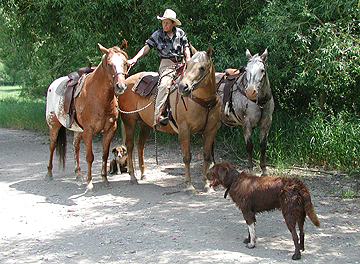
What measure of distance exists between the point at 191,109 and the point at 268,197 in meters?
2.58

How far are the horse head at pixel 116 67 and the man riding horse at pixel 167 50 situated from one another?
529 mm

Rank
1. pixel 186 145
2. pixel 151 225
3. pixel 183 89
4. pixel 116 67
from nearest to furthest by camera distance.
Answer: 1. pixel 151 225
2. pixel 183 89
3. pixel 116 67
4. pixel 186 145

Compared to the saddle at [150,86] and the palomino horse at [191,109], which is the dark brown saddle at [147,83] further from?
the palomino horse at [191,109]

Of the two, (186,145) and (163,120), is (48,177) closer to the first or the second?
(163,120)

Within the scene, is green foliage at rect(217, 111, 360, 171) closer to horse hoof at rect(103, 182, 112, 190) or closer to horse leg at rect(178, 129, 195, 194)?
horse leg at rect(178, 129, 195, 194)

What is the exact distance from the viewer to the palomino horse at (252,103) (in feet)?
21.0

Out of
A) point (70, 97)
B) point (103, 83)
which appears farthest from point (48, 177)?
point (103, 83)

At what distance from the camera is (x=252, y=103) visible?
690 cm

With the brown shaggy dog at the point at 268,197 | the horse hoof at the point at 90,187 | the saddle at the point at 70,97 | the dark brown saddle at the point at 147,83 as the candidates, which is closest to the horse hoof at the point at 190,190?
the horse hoof at the point at 90,187

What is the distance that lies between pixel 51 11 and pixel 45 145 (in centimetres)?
435

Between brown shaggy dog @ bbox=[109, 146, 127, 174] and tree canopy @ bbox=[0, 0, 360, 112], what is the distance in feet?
10.2

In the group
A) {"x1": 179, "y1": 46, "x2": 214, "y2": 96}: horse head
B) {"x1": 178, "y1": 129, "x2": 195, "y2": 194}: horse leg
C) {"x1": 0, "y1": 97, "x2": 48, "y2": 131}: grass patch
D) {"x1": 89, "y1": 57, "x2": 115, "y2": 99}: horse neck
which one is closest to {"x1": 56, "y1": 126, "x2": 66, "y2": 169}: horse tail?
{"x1": 89, "y1": 57, "x2": 115, "y2": 99}: horse neck

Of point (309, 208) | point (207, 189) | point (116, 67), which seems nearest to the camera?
point (309, 208)

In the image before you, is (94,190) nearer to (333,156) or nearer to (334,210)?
(334,210)
